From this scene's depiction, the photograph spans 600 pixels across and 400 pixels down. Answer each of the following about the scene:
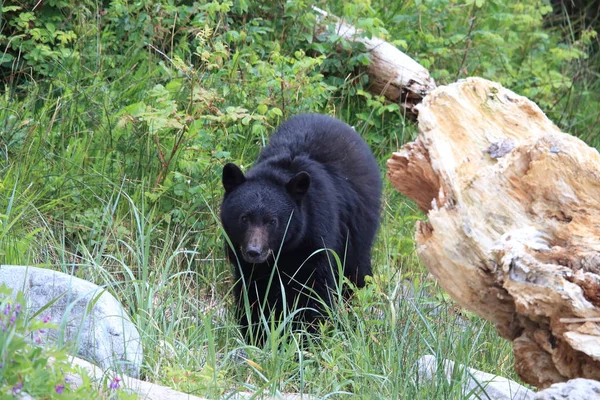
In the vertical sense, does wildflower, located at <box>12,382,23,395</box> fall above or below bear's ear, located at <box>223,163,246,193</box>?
above

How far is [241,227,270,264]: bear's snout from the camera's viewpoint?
5418 millimetres

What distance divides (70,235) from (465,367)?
3.04m

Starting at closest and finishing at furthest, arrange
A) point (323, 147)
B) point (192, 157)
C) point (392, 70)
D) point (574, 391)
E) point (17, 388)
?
point (17, 388)
point (574, 391)
point (323, 147)
point (192, 157)
point (392, 70)

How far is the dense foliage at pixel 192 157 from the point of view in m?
4.67

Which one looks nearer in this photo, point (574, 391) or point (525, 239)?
point (574, 391)

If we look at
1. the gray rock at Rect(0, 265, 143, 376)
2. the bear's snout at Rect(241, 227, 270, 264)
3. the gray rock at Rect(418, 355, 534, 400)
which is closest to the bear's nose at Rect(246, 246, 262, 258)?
the bear's snout at Rect(241, 227, 270, 264)

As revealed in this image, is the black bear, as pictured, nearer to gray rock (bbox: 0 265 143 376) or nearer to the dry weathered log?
gray rock (bbox: 0 265 143 376)

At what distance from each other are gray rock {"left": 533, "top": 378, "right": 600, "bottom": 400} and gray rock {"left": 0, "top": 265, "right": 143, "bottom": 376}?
1.90 metres

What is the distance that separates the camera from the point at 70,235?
597cm

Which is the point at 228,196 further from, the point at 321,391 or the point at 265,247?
the point at 321,391

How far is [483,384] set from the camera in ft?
14.2

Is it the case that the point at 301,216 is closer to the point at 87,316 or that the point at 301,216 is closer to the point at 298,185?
the point at 298,185

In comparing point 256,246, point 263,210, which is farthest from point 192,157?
point 256,246

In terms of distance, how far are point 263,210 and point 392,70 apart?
10.3 feet
